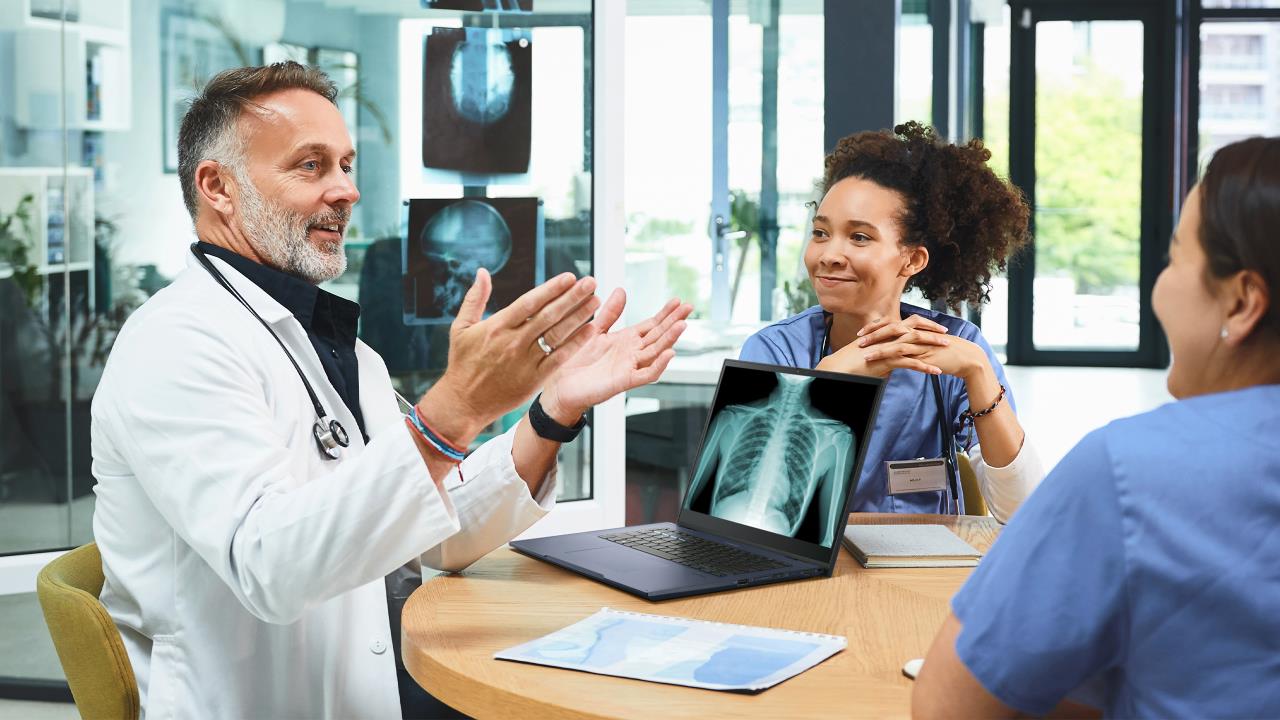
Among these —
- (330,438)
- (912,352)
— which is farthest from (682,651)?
(912,352)

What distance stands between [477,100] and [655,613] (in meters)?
2.22

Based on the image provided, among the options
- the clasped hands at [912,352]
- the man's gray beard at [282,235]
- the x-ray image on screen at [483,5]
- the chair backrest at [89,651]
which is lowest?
the chair backrest at [89,651]

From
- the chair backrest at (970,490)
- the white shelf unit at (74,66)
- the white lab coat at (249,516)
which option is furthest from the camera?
the white shelf unit at (74,66)

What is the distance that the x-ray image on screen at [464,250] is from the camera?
3.27 m

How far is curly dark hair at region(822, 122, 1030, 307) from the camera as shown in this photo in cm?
237

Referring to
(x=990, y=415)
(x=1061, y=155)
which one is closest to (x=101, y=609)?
(x=990, y=415)

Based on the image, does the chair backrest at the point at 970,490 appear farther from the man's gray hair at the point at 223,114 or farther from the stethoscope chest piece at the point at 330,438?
the man's gray hair at the point at 223,114

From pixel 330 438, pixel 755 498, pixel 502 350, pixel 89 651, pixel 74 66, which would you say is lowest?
pixel 89 651

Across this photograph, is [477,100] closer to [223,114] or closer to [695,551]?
[223,114]

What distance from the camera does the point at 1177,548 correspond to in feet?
2.66

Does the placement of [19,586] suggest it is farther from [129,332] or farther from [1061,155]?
[1061,155]

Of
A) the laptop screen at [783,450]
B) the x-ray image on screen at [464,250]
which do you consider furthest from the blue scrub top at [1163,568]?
the x-ray image on screen at [464,250]

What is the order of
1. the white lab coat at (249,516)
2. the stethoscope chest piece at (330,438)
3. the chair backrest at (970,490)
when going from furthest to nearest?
the chair backrest at (970,490) → the stethoscope chest piece at (330,438) → the white lab coat at (249,516)

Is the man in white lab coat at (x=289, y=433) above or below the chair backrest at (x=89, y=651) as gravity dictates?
above
